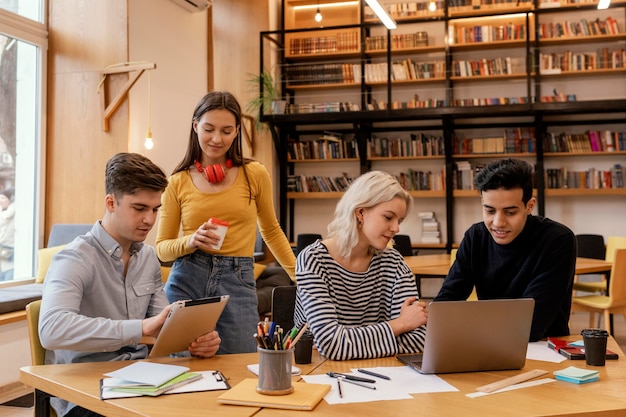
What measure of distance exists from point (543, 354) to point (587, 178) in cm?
607

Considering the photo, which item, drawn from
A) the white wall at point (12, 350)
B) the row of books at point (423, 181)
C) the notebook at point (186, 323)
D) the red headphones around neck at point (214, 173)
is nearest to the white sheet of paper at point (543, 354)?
the notebook at point (186, 323)

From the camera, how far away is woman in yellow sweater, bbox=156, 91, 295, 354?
7.38ft

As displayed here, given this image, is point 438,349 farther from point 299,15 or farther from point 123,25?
point 299,15

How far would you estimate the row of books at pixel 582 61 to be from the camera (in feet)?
23.8

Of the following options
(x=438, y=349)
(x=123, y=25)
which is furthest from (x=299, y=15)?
(x=438, y=349)

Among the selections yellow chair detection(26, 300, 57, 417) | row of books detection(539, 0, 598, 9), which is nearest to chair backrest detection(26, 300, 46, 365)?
yellow chair detection(26, 300, 57, 417)

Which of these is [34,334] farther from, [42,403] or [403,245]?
[403,245]

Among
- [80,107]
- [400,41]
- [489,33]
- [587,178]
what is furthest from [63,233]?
[587,178]

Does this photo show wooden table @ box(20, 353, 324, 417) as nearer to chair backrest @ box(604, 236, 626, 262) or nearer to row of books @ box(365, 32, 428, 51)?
chair backrest @ box(604, 236, 626, 262)

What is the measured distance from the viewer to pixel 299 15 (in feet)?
28.2

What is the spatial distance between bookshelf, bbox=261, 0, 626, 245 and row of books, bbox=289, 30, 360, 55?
0.01 meters

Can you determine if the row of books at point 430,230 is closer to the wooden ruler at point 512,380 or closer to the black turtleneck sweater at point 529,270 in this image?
the black turtleneck sweater at point 529,270

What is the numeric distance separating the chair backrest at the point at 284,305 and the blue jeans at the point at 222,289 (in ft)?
0.34

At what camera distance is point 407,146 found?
7859 millimetres
